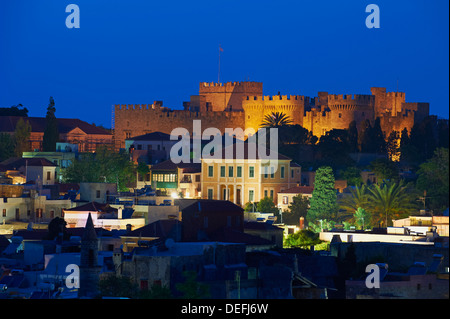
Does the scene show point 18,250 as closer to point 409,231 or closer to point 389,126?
point 409,231

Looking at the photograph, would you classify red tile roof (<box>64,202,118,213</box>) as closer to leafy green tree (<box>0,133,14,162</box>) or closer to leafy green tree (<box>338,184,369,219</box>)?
leafy green tree (<box>338,184,369,219</box>)

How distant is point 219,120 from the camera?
230 ft

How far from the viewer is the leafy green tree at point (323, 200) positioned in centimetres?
4603

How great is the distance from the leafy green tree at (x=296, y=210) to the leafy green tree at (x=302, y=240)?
32.2 feet

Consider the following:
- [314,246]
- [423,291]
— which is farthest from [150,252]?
[314,246]

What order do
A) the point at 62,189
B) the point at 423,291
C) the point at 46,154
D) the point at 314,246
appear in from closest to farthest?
the point at 423,291
the point at 314,246
the point at 62,189
the point at 46,154

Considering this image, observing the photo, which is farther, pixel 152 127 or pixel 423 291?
pixel 152 127

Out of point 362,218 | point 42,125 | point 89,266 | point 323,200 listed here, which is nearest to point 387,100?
point 42,125

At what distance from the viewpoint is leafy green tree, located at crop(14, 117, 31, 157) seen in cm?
6762

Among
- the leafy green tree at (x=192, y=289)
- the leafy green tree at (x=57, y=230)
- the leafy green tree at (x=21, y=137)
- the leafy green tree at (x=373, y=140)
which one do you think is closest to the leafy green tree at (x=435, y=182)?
the leafy green tree at (x=373, y=140)

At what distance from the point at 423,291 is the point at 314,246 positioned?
1046 cm

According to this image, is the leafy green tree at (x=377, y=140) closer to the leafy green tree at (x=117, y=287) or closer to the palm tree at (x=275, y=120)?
the palm tree at (x=275, y=120)
